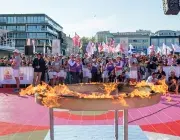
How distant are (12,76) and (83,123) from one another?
8923 mm

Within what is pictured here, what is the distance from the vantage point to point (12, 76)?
15812 millimetres

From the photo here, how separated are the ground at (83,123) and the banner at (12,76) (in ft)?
15.7

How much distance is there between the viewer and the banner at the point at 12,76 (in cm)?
1570

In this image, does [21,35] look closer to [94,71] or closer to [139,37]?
[139,37]

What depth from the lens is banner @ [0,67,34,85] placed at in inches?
618

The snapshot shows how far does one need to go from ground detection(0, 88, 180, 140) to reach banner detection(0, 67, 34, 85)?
15.7 feet

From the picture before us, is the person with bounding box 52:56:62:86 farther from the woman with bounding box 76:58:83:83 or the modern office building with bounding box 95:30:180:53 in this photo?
the modern office building with bounding box 95:30:180:53

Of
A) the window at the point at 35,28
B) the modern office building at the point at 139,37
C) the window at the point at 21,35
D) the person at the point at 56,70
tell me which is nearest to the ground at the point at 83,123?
the person at the point at 56,70

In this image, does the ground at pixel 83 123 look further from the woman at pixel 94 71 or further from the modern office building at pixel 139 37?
the modern office building at pixel 139 37

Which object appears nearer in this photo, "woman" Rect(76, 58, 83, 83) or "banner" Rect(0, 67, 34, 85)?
"banner" Rect(0, 67, 34, 85)

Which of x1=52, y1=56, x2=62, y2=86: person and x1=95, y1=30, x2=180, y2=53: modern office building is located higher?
x1=95, y1=30, x2=180, y2=53: modern office building

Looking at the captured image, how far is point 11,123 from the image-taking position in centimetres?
773

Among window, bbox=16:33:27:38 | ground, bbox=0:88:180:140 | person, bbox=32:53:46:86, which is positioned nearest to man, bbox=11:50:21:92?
person, bbox=32:53:46:86

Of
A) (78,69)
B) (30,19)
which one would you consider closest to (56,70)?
(78,69)
